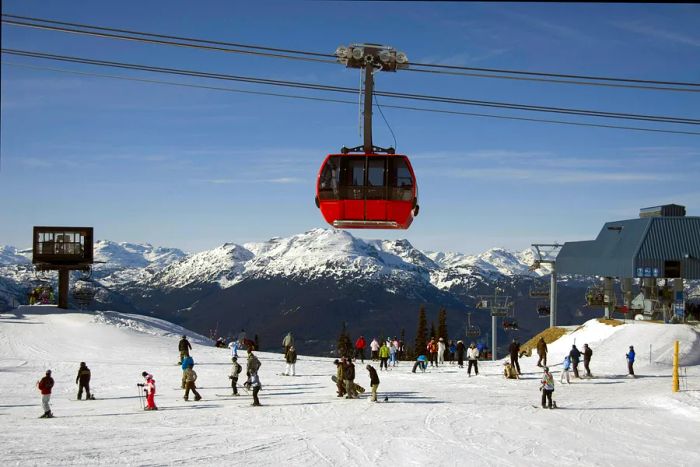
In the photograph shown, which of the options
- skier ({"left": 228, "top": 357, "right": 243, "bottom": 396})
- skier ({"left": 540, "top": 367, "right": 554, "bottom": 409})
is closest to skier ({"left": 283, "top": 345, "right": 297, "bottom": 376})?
skier ({"left": 228, "top": 357, "right": 243, "bottom": 396})

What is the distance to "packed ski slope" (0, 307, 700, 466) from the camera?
59.3 feet

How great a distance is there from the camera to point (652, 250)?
49.7 metres

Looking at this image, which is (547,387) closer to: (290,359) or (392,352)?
(290,359)

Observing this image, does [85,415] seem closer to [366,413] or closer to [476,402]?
[366,413]

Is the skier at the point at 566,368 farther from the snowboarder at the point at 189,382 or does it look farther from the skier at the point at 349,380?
the snowboarder at the point at 189,382

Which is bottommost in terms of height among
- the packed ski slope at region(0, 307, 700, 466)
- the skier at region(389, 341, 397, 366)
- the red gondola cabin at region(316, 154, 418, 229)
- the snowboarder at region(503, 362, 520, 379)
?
the packed ski slope at region(0, 307, 700, 466)

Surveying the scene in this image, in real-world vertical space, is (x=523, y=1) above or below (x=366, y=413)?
above

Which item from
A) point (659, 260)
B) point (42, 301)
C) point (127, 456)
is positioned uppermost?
point (659, 260)

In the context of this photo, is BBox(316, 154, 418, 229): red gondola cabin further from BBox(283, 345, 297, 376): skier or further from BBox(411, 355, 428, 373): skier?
BBox(411, 355, 428, 373): skier

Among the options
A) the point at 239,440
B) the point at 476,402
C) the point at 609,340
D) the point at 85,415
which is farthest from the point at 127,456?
the point at 609,340

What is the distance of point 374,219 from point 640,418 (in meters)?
11.6

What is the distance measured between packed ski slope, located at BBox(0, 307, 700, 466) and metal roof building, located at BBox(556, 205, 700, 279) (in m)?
Answer: 11.3

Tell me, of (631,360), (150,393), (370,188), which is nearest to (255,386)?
(150,393)

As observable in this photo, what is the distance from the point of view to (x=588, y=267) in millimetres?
57000
